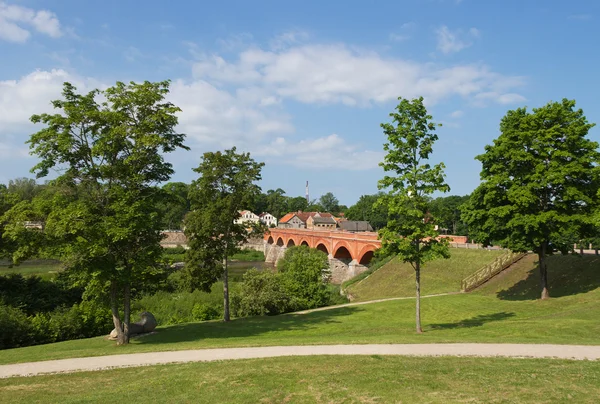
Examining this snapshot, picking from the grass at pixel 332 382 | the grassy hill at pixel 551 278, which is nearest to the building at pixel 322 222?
the grassy hill at pixel 551 278

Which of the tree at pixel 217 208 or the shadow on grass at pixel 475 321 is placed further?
the tree at pixel 217 208

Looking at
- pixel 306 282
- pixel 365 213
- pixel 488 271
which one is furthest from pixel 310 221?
pixel 488 271

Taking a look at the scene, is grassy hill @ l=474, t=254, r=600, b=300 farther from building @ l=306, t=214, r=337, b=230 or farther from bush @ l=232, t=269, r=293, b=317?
building @ l=306, t=214, r=337, b=230

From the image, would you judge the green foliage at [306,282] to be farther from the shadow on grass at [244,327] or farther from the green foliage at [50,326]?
the green foliage at [50,326]

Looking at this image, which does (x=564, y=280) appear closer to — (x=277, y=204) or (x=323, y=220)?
(x=323, y=220)

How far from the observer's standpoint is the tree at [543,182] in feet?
78.4

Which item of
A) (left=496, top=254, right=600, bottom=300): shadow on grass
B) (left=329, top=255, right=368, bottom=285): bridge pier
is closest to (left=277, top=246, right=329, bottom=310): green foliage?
(left=496, top=254, right=600, bottom=300): shadow on grass

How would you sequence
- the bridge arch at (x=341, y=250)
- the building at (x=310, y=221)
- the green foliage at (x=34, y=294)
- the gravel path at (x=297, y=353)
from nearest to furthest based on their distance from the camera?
the gravel path at (x=297, y=353), the green foliage at (x=34, y=294), the bridge arch at (x=341, y=250), the building at (x=310, y=221)

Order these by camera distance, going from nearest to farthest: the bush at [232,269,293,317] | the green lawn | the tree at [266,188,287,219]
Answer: the green lawn
the bush at [232,269,293,317]
the tree at [266,188,287,219]

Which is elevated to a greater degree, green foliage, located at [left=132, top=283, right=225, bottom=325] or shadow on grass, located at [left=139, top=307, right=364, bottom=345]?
shadow on grass, located at [left=139, top=307, right=364, bottom=345]

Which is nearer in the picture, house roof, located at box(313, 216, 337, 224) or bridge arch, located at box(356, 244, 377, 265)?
bridge arch, located at box(356, 244, 377, 265)

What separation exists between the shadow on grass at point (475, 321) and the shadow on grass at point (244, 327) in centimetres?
582

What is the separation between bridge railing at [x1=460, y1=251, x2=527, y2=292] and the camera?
3219 cm

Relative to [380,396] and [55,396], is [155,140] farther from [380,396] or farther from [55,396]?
[380,396]
